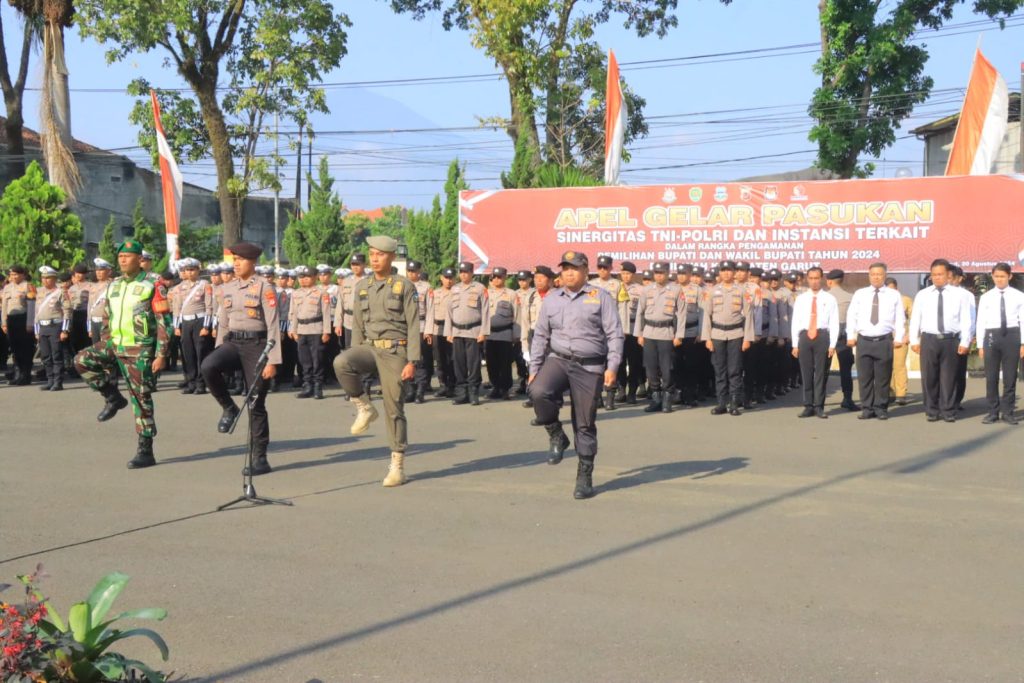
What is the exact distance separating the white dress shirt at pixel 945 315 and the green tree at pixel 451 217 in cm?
1282

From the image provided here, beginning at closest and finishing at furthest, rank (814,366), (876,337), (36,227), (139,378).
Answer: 1. (139,378)
2. (876,337)
3. (814,366)
4. (36,227)

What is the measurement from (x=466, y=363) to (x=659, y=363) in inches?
106

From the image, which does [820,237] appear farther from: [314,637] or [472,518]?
[314,637]

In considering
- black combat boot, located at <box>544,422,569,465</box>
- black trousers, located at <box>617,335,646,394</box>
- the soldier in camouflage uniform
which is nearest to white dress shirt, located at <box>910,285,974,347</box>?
black trousers, located at <box>617,335,646,394</box>

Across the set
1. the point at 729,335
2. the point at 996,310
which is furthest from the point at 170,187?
the point at 996,310

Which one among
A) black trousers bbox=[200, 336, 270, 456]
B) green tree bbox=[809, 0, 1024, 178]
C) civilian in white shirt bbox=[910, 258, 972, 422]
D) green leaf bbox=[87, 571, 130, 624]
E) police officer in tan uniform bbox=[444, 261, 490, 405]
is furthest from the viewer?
green tree bbox=[809, 0, 1024, 178]

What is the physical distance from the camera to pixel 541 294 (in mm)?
14164

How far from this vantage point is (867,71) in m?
28.9

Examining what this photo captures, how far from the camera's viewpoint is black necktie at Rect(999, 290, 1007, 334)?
517 inches

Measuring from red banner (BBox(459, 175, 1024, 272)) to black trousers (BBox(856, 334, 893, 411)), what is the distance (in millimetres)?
3740

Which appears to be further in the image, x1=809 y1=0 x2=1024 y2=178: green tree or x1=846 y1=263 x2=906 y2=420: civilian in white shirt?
x1=809 y1=0 x2=1024 y2=178: green tree

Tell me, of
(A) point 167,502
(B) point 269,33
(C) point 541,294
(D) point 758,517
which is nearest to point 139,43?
(B) point 269,33

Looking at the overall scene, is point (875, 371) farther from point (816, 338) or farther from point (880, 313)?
point (816, 338)

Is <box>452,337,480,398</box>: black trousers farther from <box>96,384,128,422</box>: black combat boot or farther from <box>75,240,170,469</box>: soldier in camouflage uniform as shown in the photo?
<box>75,240,170,469</box>: soldier in camouflage uniform
